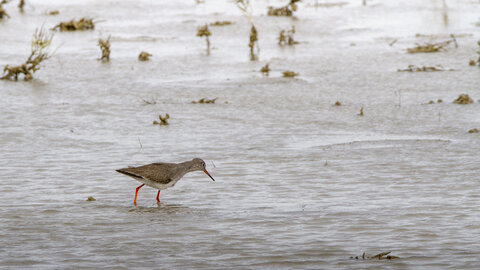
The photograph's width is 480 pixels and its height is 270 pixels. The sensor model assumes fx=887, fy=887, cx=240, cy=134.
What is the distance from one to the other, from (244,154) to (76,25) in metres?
17.5

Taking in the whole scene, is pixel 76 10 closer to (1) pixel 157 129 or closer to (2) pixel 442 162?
(1) pixel 157 129

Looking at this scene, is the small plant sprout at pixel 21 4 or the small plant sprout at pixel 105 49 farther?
the small plant sprout at pixel 21 4

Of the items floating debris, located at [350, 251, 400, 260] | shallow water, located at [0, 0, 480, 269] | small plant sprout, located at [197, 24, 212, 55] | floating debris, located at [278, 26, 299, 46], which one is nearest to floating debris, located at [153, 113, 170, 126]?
shallow water, located at [0, 0, 480, 269]

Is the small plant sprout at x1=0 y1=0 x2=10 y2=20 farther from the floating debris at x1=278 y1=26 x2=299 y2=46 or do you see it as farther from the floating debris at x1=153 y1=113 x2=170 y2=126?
the floating debris at x1=153 y1=113 x2=170 y2=126

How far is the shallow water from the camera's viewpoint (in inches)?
361

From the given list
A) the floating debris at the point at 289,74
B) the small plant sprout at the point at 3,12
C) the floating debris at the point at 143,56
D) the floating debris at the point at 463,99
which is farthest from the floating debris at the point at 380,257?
the small plant sprout at the point at 3,12

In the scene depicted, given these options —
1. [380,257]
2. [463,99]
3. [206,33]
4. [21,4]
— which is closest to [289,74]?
[463,99]

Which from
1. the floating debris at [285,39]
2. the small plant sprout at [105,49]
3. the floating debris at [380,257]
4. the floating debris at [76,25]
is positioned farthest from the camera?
the floating debris at [76,25]

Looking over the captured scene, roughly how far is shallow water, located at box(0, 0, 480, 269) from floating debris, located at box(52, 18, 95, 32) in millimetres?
1317

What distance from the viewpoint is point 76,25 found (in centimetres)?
3019

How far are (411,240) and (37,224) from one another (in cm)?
414

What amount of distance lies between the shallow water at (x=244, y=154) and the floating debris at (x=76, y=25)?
4.32 feet

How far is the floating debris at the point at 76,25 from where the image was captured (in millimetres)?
30094

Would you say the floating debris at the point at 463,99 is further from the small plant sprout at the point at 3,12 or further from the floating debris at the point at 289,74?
the small plant sprout at the point at 3,12
